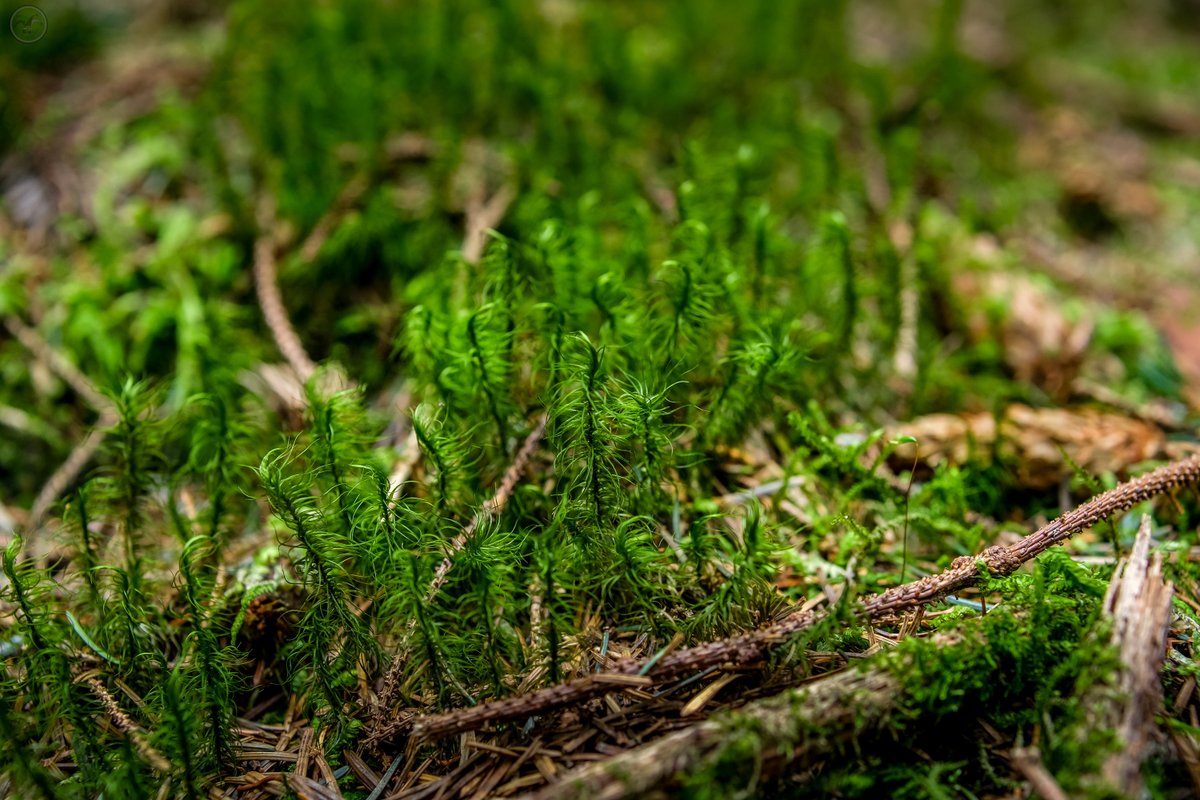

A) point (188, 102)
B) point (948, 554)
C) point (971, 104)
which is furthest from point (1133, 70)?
point (188, 102)

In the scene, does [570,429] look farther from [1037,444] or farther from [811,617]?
[1037,444]

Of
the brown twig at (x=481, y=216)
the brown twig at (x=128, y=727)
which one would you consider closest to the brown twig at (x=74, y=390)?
the brown twig at (x=128, y=727)

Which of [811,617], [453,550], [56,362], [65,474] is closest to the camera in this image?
[811,617]

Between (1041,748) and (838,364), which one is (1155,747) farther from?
(838,364)

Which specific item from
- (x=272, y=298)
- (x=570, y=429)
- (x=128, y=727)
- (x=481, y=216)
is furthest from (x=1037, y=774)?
(x=272, y=298)

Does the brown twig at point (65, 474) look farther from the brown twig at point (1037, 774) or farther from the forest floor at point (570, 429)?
the brown twig at point (1037, 774)

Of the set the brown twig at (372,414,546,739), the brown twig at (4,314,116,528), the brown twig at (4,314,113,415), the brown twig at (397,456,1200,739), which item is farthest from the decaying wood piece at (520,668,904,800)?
the brown twig at (4,314,113,415)

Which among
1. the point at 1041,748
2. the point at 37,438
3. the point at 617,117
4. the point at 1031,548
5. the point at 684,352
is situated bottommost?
the point at 37,438

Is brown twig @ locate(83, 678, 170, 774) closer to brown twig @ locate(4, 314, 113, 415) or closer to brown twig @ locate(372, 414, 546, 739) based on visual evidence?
brown twig @ locate(372, 414, 546, 739)
